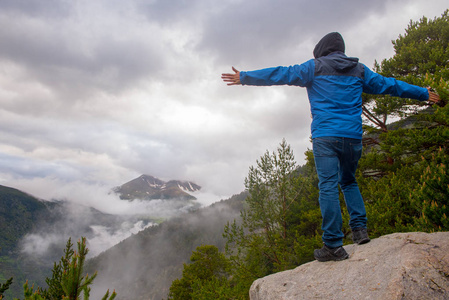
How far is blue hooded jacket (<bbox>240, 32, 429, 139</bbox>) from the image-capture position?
3254 mm

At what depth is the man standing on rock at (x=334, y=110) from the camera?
3.19 meters

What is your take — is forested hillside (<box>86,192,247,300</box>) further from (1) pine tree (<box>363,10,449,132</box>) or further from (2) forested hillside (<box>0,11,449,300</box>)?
(1) pine tree (<box>363,10,449,132</box>)

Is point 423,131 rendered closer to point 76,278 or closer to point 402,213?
point 402,213

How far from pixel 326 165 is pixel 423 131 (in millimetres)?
9910

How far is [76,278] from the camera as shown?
228 centimetres

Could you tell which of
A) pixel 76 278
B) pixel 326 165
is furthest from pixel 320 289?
pixel 76 278

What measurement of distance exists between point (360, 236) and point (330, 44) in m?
2.73

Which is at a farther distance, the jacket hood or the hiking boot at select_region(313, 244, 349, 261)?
the jacket hood

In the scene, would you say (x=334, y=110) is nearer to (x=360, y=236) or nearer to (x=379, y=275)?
(x=360, y=236)

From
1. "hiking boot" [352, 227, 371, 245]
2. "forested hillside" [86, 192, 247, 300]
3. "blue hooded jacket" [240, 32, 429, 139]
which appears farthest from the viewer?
"forested hillside" [86, 192, 247, 300]

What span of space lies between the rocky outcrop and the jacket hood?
265 centimetres

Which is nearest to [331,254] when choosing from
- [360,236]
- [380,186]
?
[360,236]

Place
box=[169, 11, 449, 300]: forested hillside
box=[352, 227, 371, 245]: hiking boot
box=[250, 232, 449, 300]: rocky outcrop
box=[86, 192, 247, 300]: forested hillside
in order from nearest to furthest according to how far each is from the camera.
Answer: box=[250, 232, 449, 300]: rocky outcrop < box=[352, 227, 371, 245]: hiking boot < box=[169, 11, 449, 300]: forested hillside < box=[86, 192, 247, 300]: forested hillside

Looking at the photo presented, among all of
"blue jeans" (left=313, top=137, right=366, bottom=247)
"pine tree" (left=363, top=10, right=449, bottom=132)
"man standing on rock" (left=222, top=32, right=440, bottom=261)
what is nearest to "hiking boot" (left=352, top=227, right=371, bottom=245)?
"man standing on rock" (left=222, top=32, right=440, bottom=261)
